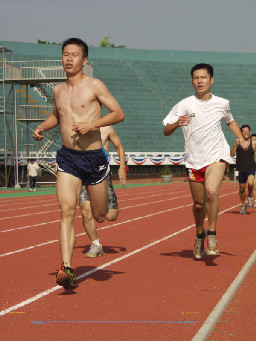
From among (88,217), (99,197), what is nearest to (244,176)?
(88,217)

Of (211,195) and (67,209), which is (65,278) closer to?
(67,209)

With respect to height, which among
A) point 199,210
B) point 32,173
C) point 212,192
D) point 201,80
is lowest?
point 32,173

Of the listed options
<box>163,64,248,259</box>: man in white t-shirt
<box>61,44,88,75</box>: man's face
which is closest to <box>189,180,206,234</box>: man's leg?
<box>163,64,248,259</box>: man in white t-shirt

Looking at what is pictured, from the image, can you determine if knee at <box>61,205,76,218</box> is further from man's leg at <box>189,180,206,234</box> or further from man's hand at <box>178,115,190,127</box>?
man's leg at <box>189,180,206,234</box>

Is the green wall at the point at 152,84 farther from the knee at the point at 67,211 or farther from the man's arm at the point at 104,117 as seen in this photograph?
the knee at the point at 67,211

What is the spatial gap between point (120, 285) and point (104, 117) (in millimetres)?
1689

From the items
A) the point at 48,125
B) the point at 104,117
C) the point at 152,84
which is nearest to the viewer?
the point at 104,117

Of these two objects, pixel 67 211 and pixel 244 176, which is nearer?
pixel 67 211

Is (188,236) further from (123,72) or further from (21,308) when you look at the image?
(123,72)

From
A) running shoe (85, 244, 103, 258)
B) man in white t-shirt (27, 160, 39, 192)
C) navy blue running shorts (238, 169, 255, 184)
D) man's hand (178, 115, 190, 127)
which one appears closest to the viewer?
man's hand (178, 115, 190, 127)

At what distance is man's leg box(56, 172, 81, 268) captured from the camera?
20.9 ft

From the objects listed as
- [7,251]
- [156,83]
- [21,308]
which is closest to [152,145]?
[156,83]

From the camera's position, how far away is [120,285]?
688 centimetres

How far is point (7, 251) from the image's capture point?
9672 mm
